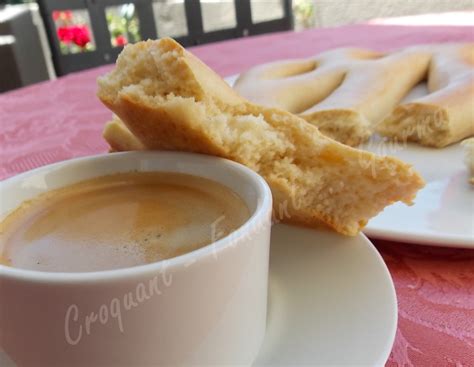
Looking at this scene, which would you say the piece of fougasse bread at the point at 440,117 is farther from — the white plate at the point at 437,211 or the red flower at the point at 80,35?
the red flower at the point at 80,35

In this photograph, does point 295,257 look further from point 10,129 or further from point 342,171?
point 10,129

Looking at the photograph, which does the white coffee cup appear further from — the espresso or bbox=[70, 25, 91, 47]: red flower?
bbox=[70, 25, 91, 47]: red flower

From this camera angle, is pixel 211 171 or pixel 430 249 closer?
pixel 211 171

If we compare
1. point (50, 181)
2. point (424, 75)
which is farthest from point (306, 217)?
point (424, 75)

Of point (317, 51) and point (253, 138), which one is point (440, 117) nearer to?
point (253, 138)

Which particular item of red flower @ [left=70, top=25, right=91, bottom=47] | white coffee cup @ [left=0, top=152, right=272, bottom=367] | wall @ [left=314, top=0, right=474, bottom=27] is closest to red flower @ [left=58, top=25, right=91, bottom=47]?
red flower @ [left=70, top=25, right=91, bottom=47]

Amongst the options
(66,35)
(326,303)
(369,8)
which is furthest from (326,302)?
(369,8)
